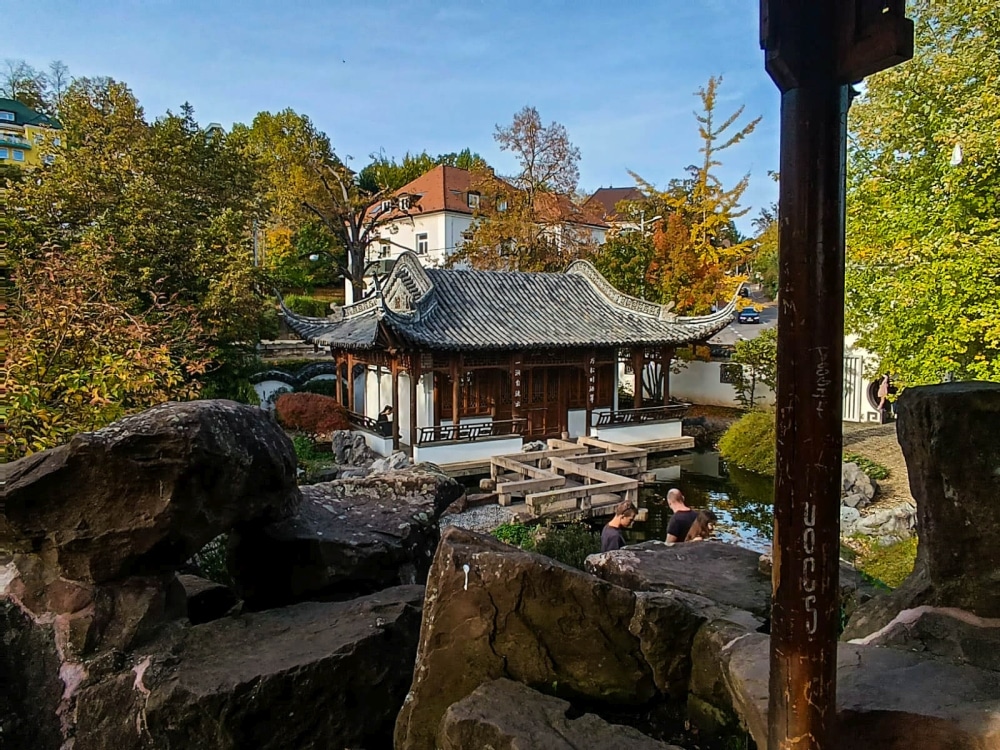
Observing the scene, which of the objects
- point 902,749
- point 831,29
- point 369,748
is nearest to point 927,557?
point 902,749

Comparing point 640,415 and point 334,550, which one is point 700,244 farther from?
point 334,550

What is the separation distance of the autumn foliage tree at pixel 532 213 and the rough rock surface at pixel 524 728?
22239mm

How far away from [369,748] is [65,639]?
1558mm

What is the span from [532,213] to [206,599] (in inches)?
858

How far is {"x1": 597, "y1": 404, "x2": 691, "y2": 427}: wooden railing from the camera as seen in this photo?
16.2m

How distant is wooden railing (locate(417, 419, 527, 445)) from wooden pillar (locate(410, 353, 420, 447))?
15 cm

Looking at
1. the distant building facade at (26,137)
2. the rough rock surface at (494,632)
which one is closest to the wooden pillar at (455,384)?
the distant building facade at (26,137)

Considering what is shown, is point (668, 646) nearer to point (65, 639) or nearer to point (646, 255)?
point (65, 639)

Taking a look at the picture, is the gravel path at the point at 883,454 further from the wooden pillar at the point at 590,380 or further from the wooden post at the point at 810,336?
the wooden post at the point at 810,336

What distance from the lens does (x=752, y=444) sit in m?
14.5

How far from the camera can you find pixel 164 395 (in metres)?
5.91

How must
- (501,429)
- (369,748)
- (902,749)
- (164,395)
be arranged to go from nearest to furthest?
(902,749), (369,748), (164,395), (501,429)

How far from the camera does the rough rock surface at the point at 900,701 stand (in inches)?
85.6

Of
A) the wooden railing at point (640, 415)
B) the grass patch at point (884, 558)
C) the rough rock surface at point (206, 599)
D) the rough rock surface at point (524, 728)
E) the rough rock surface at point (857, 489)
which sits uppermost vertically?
the wooden railing at point (640, 415)
